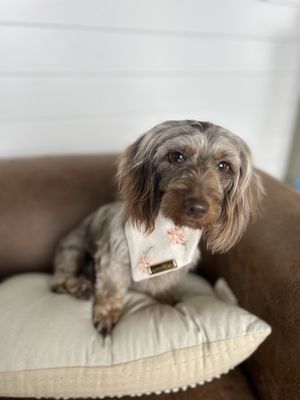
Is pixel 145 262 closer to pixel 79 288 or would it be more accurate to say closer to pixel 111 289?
pixel 111 289

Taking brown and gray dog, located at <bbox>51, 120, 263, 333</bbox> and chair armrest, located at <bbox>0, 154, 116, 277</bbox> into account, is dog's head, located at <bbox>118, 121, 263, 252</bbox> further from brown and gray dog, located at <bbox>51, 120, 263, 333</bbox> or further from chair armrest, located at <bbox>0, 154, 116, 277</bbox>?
chair armrest, located at <bbox>0, 154, 116, 277</bbox>

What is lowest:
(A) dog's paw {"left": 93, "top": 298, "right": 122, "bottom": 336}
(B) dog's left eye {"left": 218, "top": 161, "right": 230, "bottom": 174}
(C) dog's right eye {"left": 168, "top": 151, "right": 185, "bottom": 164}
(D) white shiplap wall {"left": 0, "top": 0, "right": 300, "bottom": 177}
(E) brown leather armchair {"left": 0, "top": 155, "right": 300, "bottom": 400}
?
(A) dog's paw {"left": 93, "top": 298, "right": 122, "bottom": 336}

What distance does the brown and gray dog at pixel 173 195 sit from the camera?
96 centimetres

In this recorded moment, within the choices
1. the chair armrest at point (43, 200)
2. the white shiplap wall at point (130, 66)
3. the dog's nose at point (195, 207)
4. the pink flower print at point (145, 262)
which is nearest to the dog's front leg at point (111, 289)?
the pink flower print at point (145, 262)

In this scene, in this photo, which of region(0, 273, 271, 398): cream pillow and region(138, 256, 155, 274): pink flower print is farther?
region(138, 256, 155, 274): pink flower print

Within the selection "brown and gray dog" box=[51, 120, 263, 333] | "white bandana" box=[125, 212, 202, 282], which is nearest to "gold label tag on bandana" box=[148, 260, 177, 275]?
"white bandana" box=[125, 212, 202, 282]

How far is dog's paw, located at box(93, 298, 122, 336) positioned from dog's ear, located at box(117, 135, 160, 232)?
348 millimetres

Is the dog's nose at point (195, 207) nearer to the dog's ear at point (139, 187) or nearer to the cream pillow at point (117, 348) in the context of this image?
the dog's ear at point (139, 187)

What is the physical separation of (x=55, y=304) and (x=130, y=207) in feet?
1.47

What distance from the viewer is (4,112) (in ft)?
5.38

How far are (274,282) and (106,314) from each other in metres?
0.58

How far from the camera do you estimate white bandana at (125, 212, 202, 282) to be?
1172mm

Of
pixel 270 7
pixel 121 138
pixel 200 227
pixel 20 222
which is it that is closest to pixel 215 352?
pixel 200 227

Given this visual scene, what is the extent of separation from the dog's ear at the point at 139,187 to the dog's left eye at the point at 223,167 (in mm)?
186
